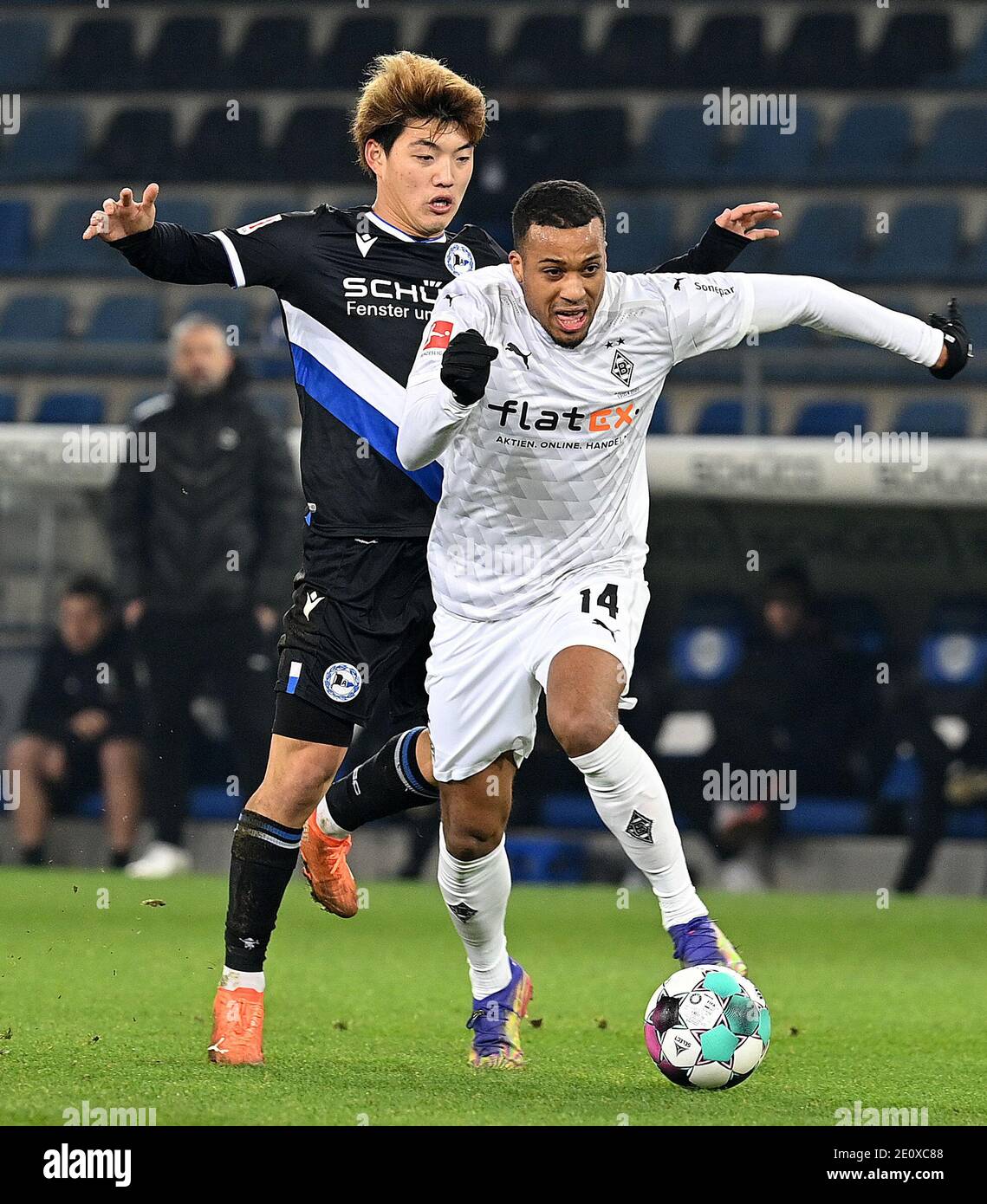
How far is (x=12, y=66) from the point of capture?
57.2 ft

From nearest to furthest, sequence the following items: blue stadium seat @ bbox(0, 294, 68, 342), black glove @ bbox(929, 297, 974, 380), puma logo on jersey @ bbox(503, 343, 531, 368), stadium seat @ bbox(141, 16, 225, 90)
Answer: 1. puma logo on jersey @ bbox(503, 343, 531, 368)
2. black glove @ bbox(929, 297, 974, 380)
3. blue stadium seat @ bbox(0, 294, 68, 342)
4. stadium seat @ bbox(141, 16, 225, 90)

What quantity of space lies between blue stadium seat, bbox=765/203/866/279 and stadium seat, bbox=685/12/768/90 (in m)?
1.58

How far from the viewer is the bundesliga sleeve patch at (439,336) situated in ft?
14.7

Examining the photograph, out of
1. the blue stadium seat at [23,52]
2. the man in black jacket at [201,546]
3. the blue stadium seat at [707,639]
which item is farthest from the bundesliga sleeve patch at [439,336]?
the blue stadium seat at [23,52]

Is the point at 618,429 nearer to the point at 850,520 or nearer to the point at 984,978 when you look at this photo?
the point at 984,978

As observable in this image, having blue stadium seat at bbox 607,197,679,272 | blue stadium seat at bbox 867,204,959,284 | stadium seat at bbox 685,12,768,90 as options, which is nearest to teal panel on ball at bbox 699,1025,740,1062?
blue stadium seat at bbox 607,197,679,272

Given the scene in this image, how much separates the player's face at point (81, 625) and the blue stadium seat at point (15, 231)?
596 cm

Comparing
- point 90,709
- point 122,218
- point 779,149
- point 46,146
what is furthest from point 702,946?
point 46,146

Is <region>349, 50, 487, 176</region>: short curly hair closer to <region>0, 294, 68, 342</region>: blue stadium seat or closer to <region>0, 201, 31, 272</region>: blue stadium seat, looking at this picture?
<region>0, 294, 68, 342</region>: blue stadium seat

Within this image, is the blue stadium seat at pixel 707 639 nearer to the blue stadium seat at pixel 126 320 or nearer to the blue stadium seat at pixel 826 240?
the blue stadium seat at pixel 826 240

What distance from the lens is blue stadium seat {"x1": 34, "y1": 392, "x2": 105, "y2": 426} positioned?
13289 millimetres

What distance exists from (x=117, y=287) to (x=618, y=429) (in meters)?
11.8

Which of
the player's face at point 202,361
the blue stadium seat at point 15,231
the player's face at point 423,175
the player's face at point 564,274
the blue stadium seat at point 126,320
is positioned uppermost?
the blue stadium seat at point 15,231

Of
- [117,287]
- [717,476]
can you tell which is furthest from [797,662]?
[117,287]
